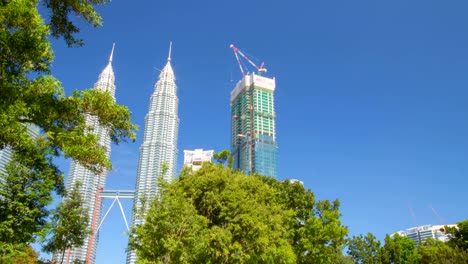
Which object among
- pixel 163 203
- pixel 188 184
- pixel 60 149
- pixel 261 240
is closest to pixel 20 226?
pixel 163 203

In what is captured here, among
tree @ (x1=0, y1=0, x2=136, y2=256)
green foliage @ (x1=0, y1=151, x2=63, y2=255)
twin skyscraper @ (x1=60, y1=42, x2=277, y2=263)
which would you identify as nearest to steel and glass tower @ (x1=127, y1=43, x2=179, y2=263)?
twin skyscraper @ (x1=60, y1=42, x2=277, y2=263)

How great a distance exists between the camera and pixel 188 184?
25.7 metres

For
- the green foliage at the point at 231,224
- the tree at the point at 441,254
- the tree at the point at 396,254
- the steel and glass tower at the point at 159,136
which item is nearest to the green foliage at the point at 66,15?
the green foliage at the point at 231,224

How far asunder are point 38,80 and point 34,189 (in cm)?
907

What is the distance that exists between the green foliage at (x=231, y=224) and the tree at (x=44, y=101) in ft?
26.2

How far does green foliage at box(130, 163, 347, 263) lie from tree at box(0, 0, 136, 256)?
26.2ft

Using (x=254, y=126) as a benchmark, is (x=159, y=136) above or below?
above

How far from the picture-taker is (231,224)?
79.0ft

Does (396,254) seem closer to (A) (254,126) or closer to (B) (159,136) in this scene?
(A) (254,126)

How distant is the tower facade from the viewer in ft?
520

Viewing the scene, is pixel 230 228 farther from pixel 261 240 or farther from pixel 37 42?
pixel 37 42

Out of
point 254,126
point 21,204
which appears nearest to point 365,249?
point 21,204

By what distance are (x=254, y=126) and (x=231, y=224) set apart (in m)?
146

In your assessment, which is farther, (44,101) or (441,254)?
(441,254)
